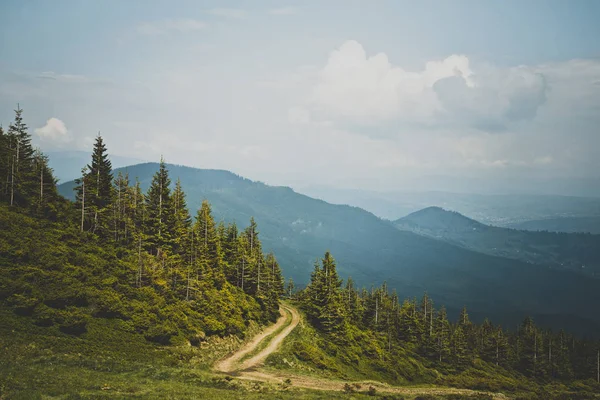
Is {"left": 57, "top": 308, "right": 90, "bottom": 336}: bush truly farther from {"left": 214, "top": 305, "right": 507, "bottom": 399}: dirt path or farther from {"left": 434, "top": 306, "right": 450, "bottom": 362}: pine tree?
{"left": 434, "top": 306, "right": 450, "bottom": 362}: pine tree

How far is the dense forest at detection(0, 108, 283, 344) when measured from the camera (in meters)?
37.9

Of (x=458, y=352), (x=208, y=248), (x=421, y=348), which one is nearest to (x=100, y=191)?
(x=208, y=248)

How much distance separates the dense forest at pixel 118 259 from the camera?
37.9 metres

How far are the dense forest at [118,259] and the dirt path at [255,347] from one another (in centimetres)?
290

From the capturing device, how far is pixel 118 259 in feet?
169

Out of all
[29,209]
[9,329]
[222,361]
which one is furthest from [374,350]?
[29,209]

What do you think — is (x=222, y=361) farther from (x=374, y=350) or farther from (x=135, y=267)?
(x=374, y=350)

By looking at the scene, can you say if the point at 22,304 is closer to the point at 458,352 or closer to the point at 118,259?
the point at 118,259

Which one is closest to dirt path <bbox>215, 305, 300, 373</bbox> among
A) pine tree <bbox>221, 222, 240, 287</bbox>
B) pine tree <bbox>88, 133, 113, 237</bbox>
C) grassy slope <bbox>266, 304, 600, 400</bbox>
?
grassy slope <bbox>266, 304, 600, 400</bbox>

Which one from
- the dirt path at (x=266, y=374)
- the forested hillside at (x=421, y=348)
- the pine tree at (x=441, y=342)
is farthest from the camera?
the pine tree at (x=441, y=342)

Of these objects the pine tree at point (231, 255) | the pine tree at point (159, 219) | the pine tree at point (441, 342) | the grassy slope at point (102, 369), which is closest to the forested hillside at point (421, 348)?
the pine tree at point (441, 342)

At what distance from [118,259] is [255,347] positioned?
78.9ft

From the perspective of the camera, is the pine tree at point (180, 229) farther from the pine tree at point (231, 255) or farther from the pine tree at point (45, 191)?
the pine tree at point (45, 191)

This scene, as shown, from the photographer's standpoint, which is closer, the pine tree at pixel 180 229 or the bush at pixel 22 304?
the bush at pixel 22 304
